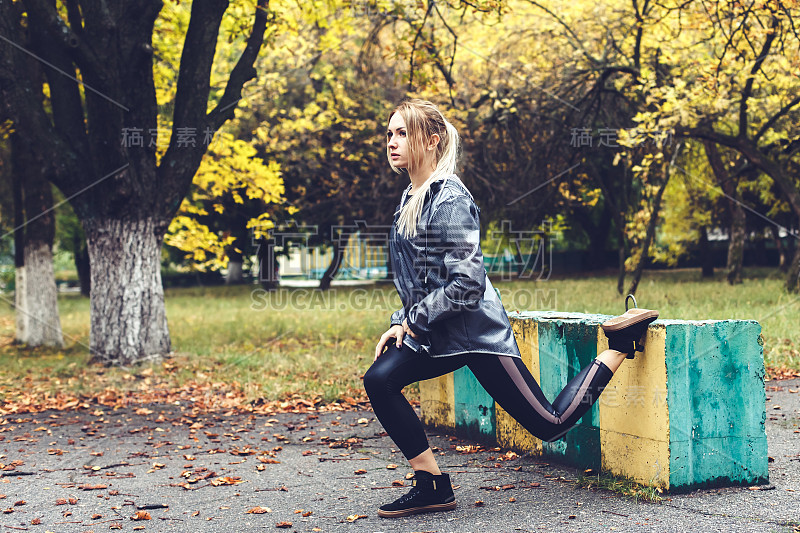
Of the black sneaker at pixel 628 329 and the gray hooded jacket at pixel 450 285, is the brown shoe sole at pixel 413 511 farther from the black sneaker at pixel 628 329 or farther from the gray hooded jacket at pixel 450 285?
the black sneaker at pixel 628 329

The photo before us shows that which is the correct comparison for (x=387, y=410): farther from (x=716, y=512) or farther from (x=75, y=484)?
(x=75, y=484)

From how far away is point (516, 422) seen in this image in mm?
4961

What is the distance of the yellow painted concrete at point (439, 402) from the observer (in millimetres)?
5609

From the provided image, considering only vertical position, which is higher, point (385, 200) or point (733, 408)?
point (385, 200)

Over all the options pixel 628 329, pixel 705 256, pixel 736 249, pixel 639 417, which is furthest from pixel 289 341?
pixel 705 256

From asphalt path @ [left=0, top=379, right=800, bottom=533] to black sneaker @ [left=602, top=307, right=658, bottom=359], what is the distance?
30.8 inches

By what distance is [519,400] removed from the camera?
3.67 metres

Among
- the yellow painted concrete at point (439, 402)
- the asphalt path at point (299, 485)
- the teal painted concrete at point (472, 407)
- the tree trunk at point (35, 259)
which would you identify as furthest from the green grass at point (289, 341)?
the teal painted concrete at point (472, 407)

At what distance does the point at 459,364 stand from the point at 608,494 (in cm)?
110

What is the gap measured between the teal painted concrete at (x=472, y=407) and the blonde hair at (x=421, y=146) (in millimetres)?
1898

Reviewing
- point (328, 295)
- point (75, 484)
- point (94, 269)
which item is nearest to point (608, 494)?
point (75, 484)

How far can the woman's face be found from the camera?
12.1 ft

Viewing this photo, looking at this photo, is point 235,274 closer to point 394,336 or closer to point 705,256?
point 705,256

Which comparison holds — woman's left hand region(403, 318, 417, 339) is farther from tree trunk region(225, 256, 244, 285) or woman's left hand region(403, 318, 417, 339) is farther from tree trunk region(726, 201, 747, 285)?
tree trunk region(225, 256, 244, 285)
